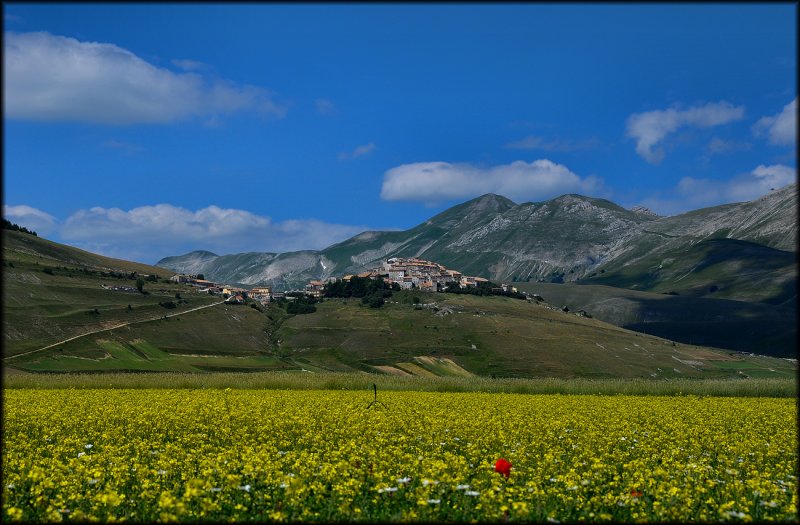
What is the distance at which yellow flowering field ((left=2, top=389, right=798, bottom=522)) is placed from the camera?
13.9 meters

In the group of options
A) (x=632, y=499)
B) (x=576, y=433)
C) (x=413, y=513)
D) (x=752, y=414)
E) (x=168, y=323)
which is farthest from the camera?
(x=168, y=323)

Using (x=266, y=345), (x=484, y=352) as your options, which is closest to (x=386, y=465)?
(x=484, y=352)

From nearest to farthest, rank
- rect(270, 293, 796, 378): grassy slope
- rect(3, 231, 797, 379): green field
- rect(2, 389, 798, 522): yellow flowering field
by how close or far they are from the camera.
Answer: rect(2, 389, 798, 522): yellow flowering field, rect(3, 231, 797, 379): green field, rect(270, 293, 796, 378): grassy slope

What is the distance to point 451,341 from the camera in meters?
183

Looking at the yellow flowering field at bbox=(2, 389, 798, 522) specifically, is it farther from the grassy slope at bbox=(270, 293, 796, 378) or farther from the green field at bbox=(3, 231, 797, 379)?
the grassy slope at bbox=(270, 293, 796, 378)

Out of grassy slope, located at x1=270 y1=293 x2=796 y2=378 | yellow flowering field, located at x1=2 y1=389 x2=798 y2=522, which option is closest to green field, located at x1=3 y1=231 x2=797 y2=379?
grassy slope, located at x1=270 y1=293 x2=796 y2=378

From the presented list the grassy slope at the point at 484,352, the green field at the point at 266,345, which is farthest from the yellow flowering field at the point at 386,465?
the grassy slope at the point at 484,352

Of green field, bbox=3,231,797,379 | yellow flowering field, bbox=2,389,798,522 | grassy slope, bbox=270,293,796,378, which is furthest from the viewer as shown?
grassy slope, bbox=270,293,796,378

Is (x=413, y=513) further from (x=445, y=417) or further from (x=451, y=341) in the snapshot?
(x=451, y=341)

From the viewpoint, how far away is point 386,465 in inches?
684

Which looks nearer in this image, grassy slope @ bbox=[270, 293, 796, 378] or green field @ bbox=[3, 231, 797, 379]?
green field @ bbox=[3, 231, 797, 379]

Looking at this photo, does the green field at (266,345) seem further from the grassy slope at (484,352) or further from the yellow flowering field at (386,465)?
the yellow flowering field at (386,465)

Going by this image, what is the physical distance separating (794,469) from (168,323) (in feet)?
562

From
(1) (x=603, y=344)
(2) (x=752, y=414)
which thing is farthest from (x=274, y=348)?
(2) (x=752, y=414)
